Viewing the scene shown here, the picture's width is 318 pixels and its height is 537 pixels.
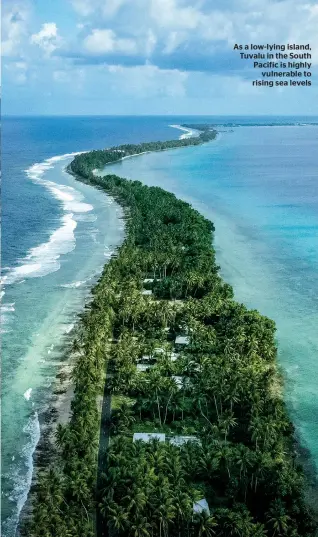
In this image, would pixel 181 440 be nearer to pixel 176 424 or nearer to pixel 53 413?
pixel 176 424

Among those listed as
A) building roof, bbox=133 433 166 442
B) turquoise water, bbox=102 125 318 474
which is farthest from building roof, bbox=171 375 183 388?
turquoise water, bbox=102 125 318 474

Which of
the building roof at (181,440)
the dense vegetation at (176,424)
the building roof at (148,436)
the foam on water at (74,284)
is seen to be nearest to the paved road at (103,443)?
the dense vegetation at (176,424)

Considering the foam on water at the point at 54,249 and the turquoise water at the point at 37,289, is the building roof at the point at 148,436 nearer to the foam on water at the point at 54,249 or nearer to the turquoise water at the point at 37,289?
the turquoise water at the point at 37,289

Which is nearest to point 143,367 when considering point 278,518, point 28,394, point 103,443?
point 28,394

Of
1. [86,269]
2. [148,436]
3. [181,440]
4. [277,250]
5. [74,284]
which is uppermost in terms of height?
[86,269]

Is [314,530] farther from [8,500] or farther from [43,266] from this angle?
[43,266]

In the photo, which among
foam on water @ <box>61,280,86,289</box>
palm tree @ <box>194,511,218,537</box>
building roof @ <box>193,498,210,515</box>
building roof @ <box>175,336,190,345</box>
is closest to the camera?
palm tree @ <box>194,511,218,537</box>

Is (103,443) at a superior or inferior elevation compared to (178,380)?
inferior

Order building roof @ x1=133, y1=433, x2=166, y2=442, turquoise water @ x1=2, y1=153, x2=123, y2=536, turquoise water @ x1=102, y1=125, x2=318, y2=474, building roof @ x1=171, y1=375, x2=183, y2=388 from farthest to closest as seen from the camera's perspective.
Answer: turquoise water @ x1=102, y1=125, x2=318, y2=474 < building roof @ x1=171, y1=375, x2=183, y2=388 < turquoise water @ x1=2, y1=153, x2=123, y2=536 < building roof @ x1=133, y1=433, x2=166, y2=442

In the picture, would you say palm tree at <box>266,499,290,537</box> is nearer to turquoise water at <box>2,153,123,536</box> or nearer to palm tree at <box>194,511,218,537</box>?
palm tree at <box>194,511,218,537</box>
